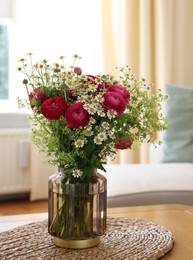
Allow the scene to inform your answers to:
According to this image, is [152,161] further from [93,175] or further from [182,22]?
[93,175]

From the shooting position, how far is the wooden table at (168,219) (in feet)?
4.54

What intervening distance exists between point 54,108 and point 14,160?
247 cm

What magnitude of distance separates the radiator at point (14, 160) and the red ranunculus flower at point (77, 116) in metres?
2.40

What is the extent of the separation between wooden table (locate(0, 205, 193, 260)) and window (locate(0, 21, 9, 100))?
2.28 metres

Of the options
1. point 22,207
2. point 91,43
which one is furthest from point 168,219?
point 91,43

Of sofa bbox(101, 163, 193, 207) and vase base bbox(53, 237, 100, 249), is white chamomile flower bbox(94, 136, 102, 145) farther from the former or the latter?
sofa bbox(101, 163, 193, 207)

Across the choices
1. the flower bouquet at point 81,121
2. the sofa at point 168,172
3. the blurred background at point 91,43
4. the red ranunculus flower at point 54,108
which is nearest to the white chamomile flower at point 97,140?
the flower bouquet at point 81,121

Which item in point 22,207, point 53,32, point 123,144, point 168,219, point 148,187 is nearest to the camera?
point 123,144

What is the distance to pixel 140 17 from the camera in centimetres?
356

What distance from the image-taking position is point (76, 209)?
1266mm

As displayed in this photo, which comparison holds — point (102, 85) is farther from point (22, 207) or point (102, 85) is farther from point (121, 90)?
point (22, 207)

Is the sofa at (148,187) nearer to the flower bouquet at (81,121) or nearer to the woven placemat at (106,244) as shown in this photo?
the woven placemat at (106,244)

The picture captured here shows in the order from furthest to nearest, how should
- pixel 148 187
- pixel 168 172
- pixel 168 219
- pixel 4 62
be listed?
pixel 4 62 → pixel 168 172 → pixel 148 187 → pixel 168 219

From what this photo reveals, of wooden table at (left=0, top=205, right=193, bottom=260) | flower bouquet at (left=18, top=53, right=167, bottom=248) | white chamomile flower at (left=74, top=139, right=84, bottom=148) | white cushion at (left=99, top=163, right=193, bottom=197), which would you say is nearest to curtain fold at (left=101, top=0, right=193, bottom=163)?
white cushion at (left=99, top=163, right=193, bottom=197)
